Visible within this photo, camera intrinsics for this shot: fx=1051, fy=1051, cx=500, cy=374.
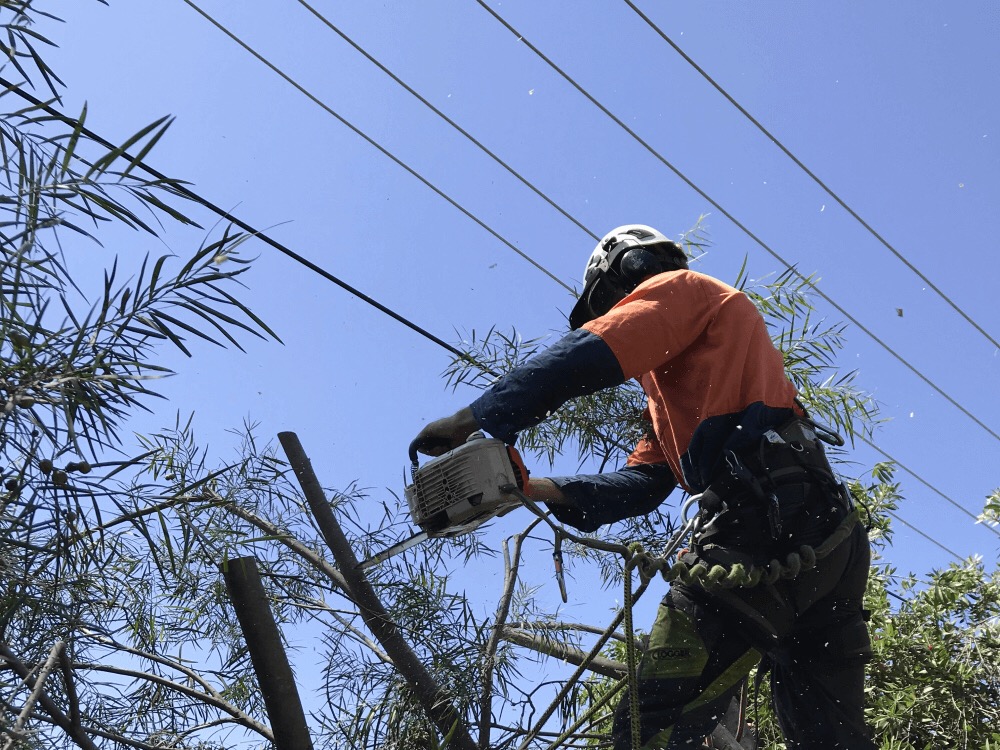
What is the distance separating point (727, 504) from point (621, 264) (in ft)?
2.38

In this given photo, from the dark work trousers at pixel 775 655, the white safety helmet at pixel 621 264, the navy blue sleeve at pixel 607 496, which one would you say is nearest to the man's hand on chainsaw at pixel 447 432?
the navy blue sleeve at pixel 607 496

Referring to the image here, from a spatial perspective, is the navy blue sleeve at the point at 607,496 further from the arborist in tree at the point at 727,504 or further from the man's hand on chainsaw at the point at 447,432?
the man's hand on chainsaw at the point at 447,432

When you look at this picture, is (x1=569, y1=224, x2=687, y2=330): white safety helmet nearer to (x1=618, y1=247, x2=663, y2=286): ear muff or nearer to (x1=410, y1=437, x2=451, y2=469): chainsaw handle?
(x1=618, y1=247, x2=663, y2=286): ear muff

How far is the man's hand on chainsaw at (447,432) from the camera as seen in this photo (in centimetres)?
227

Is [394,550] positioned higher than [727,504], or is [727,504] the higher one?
[394,550]

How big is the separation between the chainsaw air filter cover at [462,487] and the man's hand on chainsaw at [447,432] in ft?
0.13

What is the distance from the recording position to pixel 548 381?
217 centimetres

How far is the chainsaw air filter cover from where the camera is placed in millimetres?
2195

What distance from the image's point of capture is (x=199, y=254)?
5.41 ft

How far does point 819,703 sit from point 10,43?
2141 millimetres

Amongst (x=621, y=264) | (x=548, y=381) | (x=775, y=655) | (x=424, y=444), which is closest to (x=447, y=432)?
(x=424, y=444)

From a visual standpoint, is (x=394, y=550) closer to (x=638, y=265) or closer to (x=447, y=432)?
(x=447, y=432)

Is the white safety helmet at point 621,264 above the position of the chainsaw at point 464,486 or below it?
above

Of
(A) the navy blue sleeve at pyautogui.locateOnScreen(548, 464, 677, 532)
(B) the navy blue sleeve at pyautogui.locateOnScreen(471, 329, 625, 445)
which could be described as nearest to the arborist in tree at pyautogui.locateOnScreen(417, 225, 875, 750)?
(B) the navy blue sleeve at pyautogui.locateOnScreen(471, 329, 625, 445)
